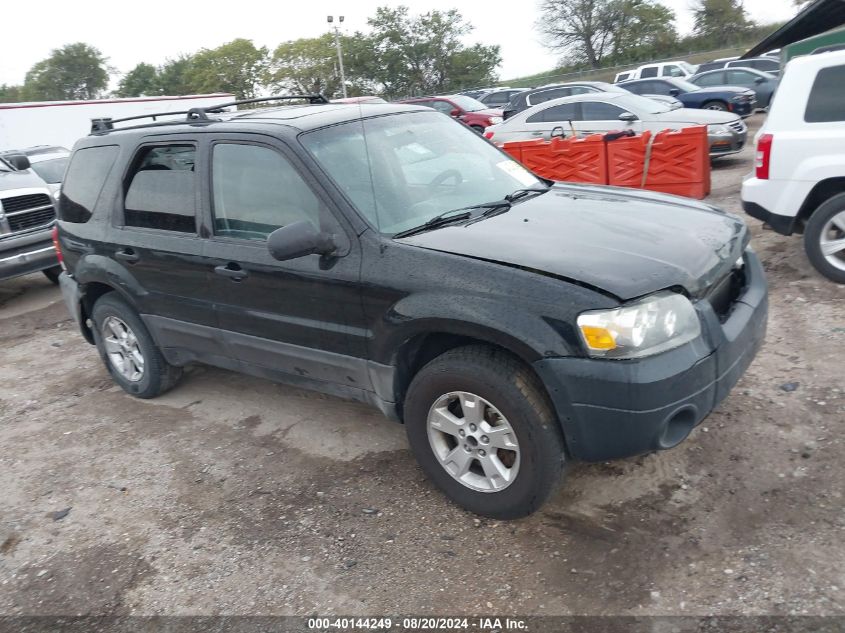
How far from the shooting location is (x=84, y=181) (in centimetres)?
512

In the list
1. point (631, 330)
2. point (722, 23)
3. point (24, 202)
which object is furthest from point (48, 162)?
point (722, 23)

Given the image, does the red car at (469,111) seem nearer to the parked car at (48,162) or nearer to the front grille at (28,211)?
the parked car at (48,162)

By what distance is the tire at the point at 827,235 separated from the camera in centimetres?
572

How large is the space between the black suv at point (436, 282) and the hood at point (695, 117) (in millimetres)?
8122

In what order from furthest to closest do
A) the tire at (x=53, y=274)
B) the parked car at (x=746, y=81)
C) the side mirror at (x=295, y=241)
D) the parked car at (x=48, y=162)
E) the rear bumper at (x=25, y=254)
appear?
the parked car at (x=746, y=81)
the parked car at (x=48, y=162)
the tire at (x=53, y=274)
the rear bumper at (x=25, y=254)
the side mirror at (x=295, y=241)

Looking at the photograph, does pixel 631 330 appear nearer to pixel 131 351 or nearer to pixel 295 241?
pixel 295 241

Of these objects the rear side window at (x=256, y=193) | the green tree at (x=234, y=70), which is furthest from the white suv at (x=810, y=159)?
the green tree at (x=234, y=70)

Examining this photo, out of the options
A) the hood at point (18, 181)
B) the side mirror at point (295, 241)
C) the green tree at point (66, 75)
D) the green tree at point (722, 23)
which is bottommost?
the side mirror at point (295, 241)

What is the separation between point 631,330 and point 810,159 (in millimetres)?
4047

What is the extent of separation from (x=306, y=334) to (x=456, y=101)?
53.5 ft

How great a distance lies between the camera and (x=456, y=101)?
744 inches

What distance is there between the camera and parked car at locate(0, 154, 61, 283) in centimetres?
812

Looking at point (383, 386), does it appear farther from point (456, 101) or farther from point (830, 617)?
point (456, 101)

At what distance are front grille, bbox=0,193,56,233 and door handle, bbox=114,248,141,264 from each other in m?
4.72
